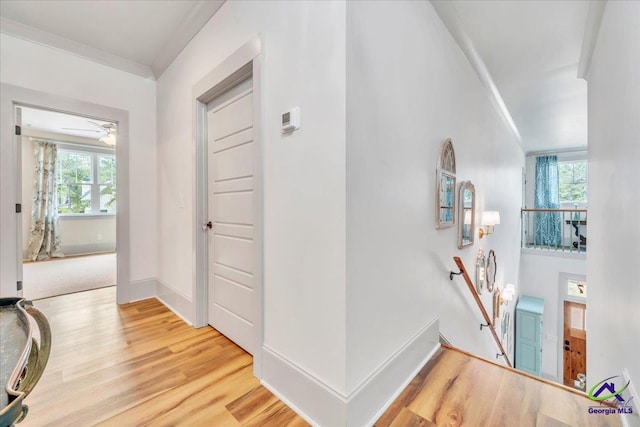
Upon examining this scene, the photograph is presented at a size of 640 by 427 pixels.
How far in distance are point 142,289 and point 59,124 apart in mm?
4299

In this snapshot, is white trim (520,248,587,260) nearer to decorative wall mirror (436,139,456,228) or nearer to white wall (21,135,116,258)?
decorative wall mirror (436,139,456,228)

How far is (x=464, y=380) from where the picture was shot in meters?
1.63

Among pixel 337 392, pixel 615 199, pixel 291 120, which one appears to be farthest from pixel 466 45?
pixel 337 392

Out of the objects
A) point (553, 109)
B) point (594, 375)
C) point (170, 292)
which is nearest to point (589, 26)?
point (553, 109)

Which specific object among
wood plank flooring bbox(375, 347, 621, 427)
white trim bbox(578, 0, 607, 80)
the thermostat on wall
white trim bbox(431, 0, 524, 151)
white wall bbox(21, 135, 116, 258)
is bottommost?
wood plank flooring bbox(375, 347, 621, 427)

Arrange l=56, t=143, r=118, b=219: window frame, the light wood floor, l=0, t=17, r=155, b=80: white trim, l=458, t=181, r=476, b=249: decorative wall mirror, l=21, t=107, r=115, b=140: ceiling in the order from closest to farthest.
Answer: the light wood floor, l=0, t=17, r=155, b=80: white trim, l=458, t=181, r=476, b=249: decorative wall mirror, l=21, t=107, r=115, b=140: ceiling, l=56, t=143, r=118, b=219: window frame

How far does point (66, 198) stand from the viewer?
5777 mm

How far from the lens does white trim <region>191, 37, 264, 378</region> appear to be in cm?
162

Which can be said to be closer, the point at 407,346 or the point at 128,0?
the point at 407,346

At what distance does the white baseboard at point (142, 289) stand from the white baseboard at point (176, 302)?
0.17ft

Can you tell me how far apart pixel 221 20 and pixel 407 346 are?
2.66 meters

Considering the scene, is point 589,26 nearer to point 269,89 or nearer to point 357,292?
point 269,89

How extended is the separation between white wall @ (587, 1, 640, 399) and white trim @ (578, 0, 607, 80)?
0.32 feet

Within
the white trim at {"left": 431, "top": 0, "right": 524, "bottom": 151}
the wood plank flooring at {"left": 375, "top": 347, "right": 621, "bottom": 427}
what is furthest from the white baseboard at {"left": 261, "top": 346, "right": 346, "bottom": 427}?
the white trim at {"left": 431, "top": 0, "right": 524, "bottom": 151}
